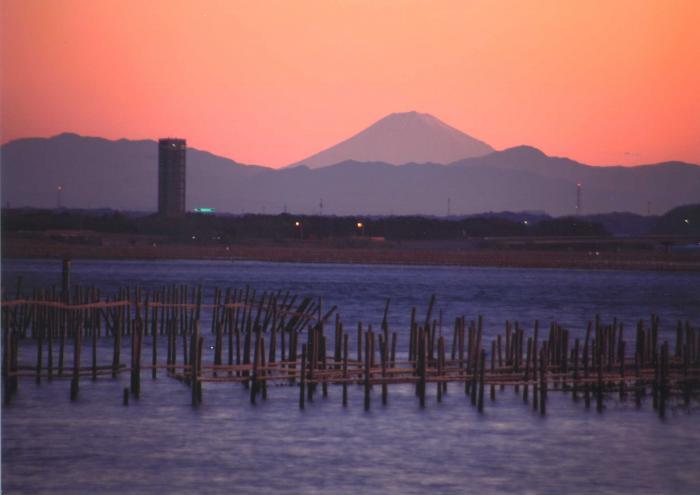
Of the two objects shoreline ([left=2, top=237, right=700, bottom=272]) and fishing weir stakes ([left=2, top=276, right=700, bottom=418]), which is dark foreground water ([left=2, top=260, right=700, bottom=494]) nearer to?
fishing weir stakes ([left=2, top=276, right=700, bottom=418])

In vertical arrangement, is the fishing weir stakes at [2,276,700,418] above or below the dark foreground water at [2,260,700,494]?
above

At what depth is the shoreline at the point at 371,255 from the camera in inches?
5012

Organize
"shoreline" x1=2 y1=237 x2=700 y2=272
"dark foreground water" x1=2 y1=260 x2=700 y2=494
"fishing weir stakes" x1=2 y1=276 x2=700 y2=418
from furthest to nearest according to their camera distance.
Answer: "shoreline" x1=2 y1=237 x2=700 y2=272
"fishing weir stakes" x1=2 y1=276 x2=700 y2=418
"dark foreground water" x1=2 y1=260 x2=700 y2=494

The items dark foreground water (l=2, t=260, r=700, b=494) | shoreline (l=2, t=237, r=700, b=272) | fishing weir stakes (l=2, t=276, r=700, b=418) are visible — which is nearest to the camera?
dark foreground water (l=2, t=260, r=700, b=494)

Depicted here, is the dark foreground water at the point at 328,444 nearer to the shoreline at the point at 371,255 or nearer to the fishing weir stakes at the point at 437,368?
→ the fishing weir stakes at the point at 437,368

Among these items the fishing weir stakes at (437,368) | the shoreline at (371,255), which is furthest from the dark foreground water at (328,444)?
the shoreline at (371,255)

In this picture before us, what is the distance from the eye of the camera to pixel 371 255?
454 feet

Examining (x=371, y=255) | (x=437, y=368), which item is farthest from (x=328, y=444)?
(x=371, y=255)

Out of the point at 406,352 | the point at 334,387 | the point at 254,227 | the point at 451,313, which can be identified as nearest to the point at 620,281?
the point at 451,313

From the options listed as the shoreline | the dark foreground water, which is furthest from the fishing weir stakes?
the shoreline

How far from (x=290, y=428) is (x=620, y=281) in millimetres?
95015

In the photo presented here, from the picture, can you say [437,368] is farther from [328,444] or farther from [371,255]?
[371,255]

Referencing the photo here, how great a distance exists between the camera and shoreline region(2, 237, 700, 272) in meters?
127

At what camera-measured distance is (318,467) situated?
1822 centimetres
